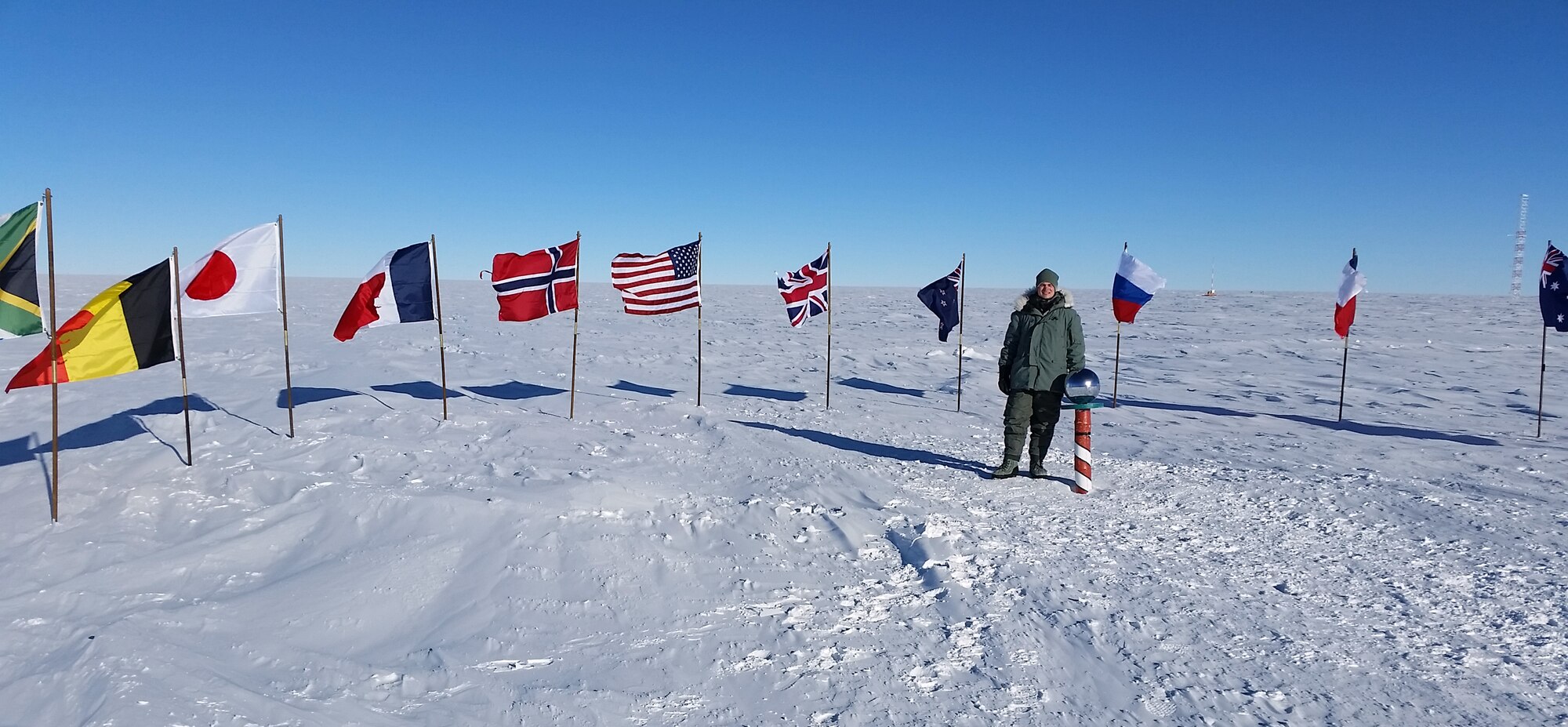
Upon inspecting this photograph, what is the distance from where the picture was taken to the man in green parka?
6.66 metres

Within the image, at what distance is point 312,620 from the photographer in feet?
14.4

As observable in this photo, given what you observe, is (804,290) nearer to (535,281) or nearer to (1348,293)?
(535,281)

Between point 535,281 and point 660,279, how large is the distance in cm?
159

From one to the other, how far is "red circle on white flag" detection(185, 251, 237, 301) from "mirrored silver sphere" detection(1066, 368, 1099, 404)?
24.4 feet

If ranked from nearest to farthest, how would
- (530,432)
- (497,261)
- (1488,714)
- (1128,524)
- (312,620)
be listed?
(1488,714) → (312,620) → (1128,524) → (530,432) → (497,261)

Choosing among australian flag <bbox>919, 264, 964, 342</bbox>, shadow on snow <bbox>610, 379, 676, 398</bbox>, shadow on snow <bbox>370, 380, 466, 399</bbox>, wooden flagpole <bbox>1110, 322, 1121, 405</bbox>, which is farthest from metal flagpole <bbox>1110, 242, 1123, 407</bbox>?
shadow on snow <bbox>370, 380, 466, 399</bbox>

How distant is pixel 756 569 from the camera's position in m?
5.11

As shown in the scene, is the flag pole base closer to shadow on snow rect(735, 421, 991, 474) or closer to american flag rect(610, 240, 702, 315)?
shadow on snow rect(735, 421, 991, 474)

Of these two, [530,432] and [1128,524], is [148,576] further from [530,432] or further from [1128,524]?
[1128,524]

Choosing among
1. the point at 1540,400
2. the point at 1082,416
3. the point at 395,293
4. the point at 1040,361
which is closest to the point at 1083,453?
the point at 1082,416

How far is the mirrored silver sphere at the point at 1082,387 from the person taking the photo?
20.8 feet

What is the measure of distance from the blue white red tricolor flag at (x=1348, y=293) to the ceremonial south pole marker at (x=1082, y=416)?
5674mm

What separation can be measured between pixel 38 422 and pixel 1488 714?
12.5 meters

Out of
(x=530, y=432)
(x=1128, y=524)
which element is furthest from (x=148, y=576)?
(x=1128, y=524)
